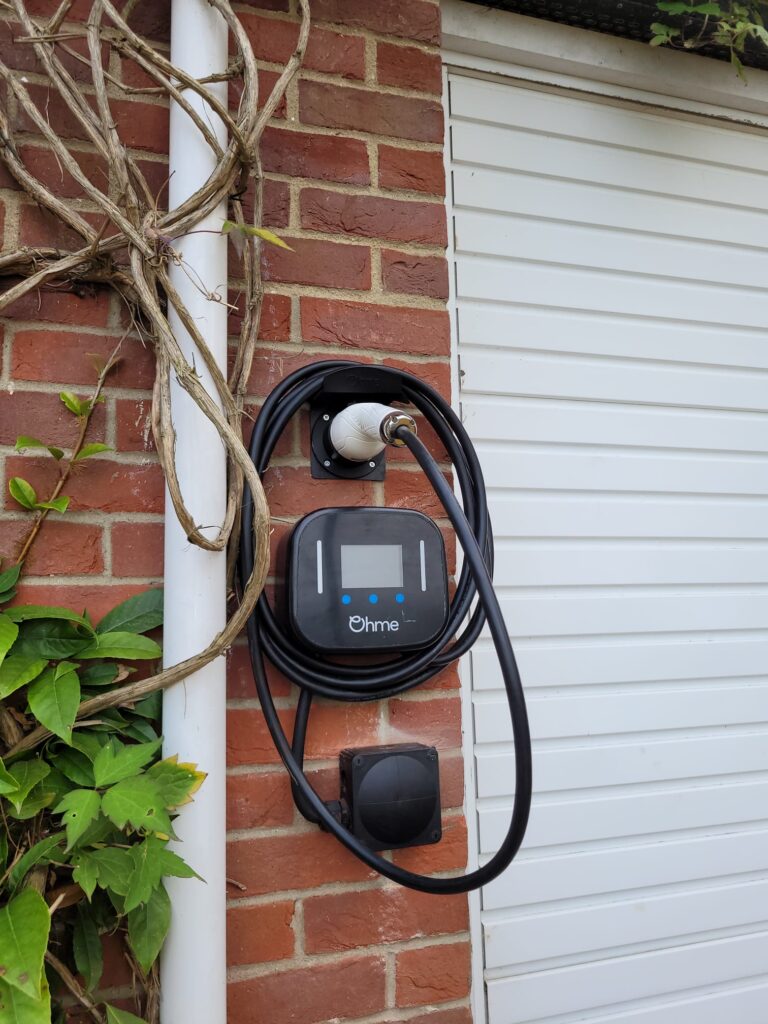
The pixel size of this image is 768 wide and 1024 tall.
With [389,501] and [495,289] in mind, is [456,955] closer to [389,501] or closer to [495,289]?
[389,501]

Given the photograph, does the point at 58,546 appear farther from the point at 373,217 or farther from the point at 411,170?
the point at 411,170

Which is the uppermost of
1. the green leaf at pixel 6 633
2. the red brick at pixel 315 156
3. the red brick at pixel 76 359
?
the red brick at pixel 315 156

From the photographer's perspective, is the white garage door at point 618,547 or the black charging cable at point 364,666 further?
the white garage door at point 618,547

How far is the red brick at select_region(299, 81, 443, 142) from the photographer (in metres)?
1.17

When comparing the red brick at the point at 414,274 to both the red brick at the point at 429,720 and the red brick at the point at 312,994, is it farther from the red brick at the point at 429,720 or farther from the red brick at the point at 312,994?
the red brick at the point at 312,994

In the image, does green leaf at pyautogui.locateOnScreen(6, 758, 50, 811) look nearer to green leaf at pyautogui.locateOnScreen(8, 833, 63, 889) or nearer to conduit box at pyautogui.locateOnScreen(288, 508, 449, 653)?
green leaf at pyautogui.locateOnScreen(8, 833, 63, 889)

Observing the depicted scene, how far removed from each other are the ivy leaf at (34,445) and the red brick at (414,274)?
0.55 meters

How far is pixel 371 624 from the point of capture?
1.03m

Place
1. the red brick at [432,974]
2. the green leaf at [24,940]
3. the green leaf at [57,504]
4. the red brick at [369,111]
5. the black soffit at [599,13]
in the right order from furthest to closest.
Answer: the black soffit at [599,13], the red brick at [369,111], the red brick at [432,974], the green leaf at [57,504], the green leaf at [24,940]

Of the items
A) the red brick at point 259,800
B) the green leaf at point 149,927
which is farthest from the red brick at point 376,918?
the green leaf at point 149,927

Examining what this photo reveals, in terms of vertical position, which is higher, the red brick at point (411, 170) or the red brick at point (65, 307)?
the red brick at point (411, 170)

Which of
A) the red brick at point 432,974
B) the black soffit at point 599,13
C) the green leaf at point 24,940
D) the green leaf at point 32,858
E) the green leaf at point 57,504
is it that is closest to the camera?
the green leaf at point 24,940

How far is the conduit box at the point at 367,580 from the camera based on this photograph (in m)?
1.01

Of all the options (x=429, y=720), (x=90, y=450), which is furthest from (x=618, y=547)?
(x=90, y=450)
